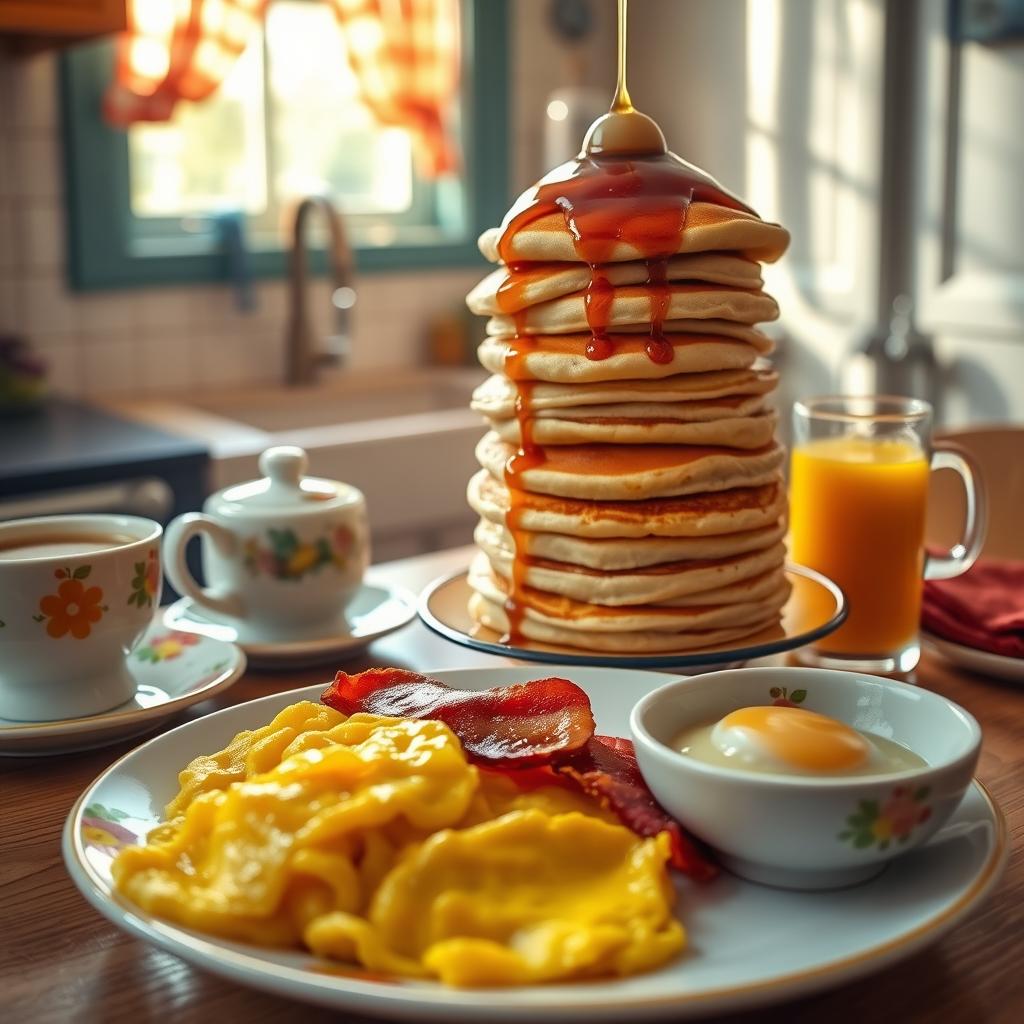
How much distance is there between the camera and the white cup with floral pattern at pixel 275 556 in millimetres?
1110

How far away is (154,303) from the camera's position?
2977mm

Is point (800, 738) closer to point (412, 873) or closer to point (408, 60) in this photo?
point (412, 873)

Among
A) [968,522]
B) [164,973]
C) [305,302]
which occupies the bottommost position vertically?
[164,973]

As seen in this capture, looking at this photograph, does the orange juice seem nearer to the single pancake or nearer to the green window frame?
the single pancake

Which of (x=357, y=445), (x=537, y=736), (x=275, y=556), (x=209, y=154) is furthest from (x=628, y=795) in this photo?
(x=209, y=154)

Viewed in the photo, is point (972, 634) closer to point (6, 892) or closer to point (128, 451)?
point (6, 892)

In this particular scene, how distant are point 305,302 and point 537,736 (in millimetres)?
2459

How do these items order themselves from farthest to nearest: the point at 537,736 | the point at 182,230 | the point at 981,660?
the point at 182,230, the point at 981,660, the point at 537,736

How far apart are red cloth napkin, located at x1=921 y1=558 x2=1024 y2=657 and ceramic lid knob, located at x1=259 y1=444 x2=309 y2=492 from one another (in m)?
0.55

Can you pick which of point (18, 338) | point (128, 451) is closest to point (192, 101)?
point (18, 338)

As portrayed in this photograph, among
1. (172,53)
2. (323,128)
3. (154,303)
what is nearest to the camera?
(172,53)

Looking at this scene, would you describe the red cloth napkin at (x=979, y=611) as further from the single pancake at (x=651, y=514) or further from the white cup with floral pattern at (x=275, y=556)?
the white cup with floral pattern at (x=275, y=556)

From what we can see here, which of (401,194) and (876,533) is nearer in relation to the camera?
(876,533)

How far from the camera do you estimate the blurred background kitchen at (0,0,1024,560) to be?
107 inches
